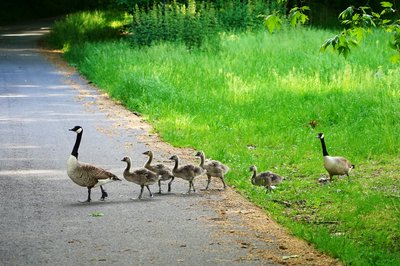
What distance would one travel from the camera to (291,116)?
724 inches

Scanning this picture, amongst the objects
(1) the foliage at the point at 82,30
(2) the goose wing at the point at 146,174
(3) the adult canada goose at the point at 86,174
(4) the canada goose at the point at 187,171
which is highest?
(3) the adult canada goose at the point at 86,174

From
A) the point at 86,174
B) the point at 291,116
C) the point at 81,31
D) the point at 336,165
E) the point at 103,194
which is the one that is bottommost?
the point at 81,31

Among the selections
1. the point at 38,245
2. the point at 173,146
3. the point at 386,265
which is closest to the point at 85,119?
the point at 173,146

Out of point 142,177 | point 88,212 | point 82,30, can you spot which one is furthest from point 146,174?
point 82,30

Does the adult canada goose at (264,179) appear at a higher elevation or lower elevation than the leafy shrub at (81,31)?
higher

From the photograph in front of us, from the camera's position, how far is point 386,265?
8492 millimetres

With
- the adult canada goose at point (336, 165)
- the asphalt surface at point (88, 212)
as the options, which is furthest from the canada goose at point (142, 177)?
the adult canada goose at point (336, 165)

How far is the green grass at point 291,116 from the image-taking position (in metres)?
10.9

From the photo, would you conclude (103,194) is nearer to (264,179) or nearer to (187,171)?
(187,171)

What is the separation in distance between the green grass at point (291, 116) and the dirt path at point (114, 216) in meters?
0.46

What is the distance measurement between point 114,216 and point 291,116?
850cm

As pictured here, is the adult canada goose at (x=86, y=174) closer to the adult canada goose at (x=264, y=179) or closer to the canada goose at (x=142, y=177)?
the canada goose at (x=142, y=177)

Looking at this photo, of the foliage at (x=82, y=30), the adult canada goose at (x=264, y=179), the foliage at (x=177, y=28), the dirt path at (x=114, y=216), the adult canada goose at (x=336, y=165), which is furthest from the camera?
the foliage at (x=82, y=30)

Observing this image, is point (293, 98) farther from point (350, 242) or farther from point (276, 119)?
point (350, 242)
